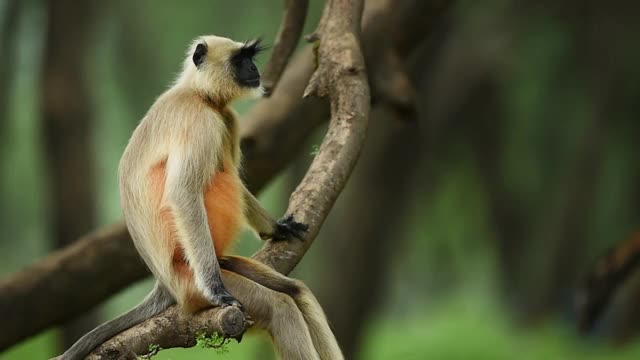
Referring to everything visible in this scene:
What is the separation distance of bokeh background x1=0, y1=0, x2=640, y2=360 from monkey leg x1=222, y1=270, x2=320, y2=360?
4090 millimetres

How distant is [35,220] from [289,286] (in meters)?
11.4

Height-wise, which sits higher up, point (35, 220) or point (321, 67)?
point (321, 67)

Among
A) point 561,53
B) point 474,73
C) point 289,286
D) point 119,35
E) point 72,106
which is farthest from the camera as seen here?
point 119,35

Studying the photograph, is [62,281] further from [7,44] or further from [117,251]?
[7,44]

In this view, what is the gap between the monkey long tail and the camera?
391 cm

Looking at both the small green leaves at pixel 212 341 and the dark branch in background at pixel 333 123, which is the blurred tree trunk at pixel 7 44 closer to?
the dark branch in background at pixel 333 123

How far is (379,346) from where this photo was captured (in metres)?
11.1

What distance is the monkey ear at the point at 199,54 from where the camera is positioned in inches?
178

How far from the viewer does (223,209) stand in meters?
4.30

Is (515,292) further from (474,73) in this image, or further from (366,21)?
(366,21)

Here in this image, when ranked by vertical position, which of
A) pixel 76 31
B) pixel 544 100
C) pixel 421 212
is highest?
pixel 76 31

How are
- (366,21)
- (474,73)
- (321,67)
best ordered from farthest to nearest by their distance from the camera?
(474,73)
(366,21)
(321,67)

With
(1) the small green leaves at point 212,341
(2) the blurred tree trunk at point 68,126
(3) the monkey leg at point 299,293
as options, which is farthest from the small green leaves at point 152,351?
(2) the blurred tree trunk at point 68,126

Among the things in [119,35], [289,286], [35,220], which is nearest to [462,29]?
[119,35]
